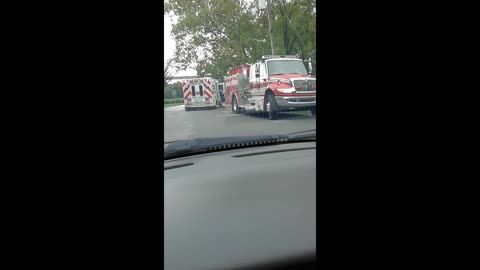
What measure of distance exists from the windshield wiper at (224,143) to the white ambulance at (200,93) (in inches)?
42.1

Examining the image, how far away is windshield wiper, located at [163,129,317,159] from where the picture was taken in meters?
2.90

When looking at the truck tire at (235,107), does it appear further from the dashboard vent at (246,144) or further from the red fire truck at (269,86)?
the dashboard vent at (246,144)

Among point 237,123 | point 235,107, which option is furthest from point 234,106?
point 237,123

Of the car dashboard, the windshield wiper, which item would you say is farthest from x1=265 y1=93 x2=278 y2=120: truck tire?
the car dashboard

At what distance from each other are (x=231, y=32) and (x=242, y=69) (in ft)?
4.57

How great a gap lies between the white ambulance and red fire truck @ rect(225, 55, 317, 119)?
504mm

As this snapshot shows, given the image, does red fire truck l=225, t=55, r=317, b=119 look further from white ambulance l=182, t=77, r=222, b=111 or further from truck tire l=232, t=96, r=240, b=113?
white ambulance l=182, t=77, r=222, b=111
